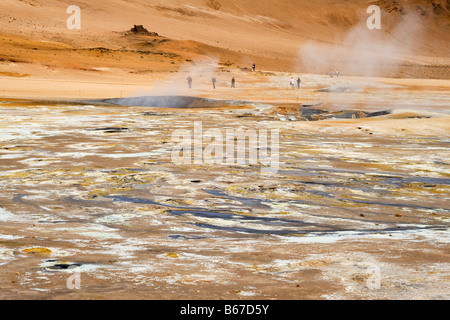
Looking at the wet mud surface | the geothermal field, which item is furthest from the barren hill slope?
the wet mud surface

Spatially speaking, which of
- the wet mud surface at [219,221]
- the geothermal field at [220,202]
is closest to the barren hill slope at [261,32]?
the geothermal field at [220,202]

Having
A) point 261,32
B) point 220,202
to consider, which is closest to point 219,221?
point 220,202

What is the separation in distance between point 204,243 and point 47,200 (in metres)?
3.07

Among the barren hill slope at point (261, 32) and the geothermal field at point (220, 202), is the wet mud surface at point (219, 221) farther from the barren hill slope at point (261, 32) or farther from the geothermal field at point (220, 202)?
the barren hill slope at point (261, 32)

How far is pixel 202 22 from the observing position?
100m

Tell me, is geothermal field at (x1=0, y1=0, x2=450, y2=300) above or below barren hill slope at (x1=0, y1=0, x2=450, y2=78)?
below

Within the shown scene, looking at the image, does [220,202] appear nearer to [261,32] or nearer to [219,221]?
[219,221]

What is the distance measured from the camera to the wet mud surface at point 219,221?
500 cm

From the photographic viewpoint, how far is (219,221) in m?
7.72

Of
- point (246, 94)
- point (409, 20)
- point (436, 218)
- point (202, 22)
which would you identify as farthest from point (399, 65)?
point (436, 218)

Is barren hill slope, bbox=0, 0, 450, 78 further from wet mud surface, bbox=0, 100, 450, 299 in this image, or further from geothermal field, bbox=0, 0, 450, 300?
wet mud surface, bbox=0, 100, 450, 299

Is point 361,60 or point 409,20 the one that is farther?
point 409,20

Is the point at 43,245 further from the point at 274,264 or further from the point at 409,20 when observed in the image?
the point at 409,20

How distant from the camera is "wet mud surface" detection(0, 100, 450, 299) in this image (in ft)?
16.4
